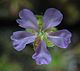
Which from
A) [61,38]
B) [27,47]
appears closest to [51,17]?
[61,38]

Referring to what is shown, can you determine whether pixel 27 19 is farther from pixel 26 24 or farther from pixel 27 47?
pixel 27 47

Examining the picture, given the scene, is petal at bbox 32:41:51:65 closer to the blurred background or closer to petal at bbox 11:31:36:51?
petal at bbox 11:31:36:51

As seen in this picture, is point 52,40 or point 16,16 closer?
point 52,40

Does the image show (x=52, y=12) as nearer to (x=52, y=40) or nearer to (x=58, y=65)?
(x=52, y=40)

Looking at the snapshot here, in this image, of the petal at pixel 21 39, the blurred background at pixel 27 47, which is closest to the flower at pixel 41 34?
the petal at pixel 21 39

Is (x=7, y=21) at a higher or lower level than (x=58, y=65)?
higher

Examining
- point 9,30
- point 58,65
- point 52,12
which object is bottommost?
→ point 58,65

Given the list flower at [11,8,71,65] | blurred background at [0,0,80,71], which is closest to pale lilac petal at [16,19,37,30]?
flower at [11,8,71,65]

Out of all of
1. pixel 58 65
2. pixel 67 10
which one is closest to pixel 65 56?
pixel 58 65
